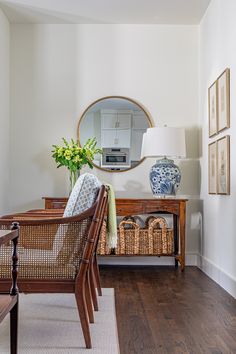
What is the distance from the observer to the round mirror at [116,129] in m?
4.71

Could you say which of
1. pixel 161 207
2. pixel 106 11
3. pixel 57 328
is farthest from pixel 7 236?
pixel 106 11

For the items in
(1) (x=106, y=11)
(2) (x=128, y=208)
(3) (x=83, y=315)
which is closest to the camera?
(3) (x=83, y=315)

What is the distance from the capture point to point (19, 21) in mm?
4695

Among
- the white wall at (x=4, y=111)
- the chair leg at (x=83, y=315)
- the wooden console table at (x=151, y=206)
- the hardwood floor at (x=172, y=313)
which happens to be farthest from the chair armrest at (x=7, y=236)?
the white wall at (x=4, y=111)

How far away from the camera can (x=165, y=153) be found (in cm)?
429

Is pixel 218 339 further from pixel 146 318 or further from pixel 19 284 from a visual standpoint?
pixel 19 284

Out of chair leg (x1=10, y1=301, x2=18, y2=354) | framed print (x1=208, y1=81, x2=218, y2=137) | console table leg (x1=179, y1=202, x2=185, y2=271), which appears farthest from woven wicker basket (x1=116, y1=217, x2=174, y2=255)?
chair leg (x1=10, y1=301, x2=18, y2=354)

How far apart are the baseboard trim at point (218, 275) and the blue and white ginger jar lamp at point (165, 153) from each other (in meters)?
0.74

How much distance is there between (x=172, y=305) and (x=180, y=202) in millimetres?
1475

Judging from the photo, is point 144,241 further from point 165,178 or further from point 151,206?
point 165,178

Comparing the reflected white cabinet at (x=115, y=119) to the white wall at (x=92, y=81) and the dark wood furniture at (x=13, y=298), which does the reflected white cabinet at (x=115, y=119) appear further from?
the dark wood furniture at (x=13, y=298)

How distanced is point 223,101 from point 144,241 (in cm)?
154

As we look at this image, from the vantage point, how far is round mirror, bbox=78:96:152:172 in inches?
185

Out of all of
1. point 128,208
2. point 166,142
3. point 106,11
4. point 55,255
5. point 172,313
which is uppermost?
point 106,11
